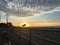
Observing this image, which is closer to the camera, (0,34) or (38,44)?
(38,44)

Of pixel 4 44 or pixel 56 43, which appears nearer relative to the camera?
pixel 56 43

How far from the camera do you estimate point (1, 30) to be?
1033 inches

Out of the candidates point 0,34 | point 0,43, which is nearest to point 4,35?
point 0,34

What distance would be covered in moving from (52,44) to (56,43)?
35 cm

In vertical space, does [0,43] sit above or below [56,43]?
below

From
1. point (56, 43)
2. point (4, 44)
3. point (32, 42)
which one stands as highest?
point (56, 43)

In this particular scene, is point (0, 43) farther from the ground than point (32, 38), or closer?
closer

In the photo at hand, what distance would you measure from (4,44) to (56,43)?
14.1 meters

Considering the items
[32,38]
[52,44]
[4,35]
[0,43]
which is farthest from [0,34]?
[52,44]

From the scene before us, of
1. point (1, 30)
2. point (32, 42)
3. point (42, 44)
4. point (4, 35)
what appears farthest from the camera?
point (1, 30)

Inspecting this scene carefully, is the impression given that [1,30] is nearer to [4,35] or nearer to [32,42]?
[4,35]

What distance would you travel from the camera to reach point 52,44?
4.22 meters

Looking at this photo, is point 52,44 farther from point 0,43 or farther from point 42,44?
point 0,43

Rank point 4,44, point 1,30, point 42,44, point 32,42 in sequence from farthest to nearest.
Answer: point 1,30 < point 4,44 < point 32,42 < point 42,44
